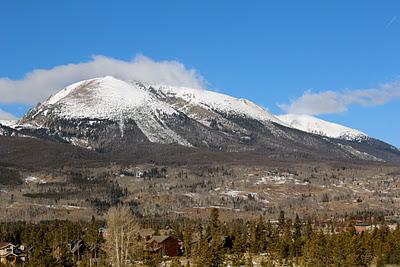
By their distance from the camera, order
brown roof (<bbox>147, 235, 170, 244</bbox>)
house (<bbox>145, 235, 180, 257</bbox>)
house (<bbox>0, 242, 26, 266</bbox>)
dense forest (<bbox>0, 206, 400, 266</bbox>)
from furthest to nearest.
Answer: brown roof (<bbox>147, 235, 170, 244</bbox>), house (<bbox>145, 235, 180, 257</bbox>), house (<bbox>0, 242, 26, 266</bbox>), dense forest (<bbox>0, 206, 400, 266</bbox>)

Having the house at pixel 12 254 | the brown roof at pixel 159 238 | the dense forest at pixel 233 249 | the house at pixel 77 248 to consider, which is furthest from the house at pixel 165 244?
the house at pixel 12 254

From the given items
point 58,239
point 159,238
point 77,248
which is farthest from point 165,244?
point 58,239

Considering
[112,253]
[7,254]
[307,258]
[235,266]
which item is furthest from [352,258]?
[7,254]

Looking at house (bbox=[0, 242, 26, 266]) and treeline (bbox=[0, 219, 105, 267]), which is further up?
treeline (bbox=[0, 219, 105, 267])

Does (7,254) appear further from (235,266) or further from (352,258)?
(352,258)

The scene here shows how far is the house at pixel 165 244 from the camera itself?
140 meters

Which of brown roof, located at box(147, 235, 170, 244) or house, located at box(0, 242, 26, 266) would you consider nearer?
house, located at box(0, 242, 26, 266)

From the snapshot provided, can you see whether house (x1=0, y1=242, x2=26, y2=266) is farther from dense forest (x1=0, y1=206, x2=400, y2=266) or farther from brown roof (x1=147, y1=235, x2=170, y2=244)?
brown roof (x1=147, y1=235, x2=170, y2=244)

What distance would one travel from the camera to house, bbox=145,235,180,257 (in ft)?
458

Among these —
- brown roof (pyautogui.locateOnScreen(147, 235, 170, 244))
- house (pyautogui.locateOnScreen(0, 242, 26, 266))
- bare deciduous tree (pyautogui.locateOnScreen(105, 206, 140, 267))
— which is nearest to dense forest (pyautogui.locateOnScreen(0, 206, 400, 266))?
bare deciduous tree (pyautogui.locateOnScreen(105, 206, 140, 267))

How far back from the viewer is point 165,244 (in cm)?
14188

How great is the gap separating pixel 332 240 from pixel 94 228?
55.4 metres

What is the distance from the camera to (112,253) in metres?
100

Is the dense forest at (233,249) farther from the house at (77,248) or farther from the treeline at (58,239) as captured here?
the house at (77,248)
